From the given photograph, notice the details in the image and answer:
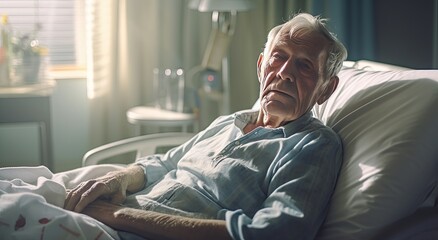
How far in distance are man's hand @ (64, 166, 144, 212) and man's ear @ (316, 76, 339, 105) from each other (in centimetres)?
56

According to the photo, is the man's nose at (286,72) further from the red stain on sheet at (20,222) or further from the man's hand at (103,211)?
the red stain on sheet at (20,222)

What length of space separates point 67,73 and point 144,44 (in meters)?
0.51

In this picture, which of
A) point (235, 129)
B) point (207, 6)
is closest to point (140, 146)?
point (235, 129)

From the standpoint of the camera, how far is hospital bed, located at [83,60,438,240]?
4.63ft

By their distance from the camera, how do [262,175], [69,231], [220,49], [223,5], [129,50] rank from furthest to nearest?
1. [129,50]
2. [220,49]
3. [223,5]
4. [262,175]
5. [69,231]

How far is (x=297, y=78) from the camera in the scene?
1.66 m

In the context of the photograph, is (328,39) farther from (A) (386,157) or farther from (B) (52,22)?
(B) (52,22)

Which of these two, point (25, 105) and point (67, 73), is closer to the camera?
point (25, 105)

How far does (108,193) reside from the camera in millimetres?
1706

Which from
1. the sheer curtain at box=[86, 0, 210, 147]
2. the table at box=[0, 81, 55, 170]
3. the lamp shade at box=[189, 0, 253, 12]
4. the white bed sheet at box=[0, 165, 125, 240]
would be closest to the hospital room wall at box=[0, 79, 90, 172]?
the sheer curtain at box=[86, 0, 210, 147]

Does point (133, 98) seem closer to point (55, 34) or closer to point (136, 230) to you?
point (55, 34)

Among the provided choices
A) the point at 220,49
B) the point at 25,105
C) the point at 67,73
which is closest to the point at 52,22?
the point at 67,73

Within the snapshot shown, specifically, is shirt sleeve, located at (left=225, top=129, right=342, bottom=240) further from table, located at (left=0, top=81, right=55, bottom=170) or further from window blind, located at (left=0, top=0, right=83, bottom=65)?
window blind, located at (left=0, top=0, right=83, bottom=65)

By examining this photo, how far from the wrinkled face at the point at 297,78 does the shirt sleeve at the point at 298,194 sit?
12cm
